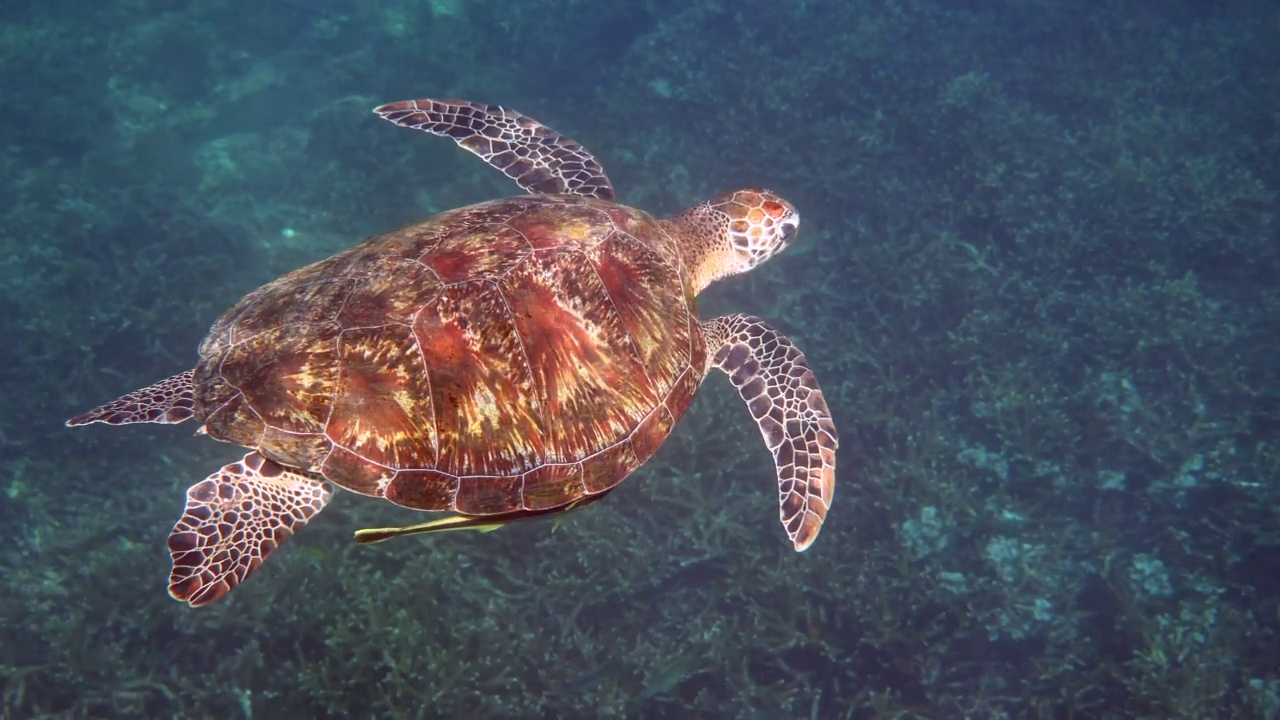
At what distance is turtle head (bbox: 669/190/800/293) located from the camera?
14.1 feet

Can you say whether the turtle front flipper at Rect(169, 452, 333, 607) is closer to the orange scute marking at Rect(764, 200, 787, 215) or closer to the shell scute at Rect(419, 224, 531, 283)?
the shell scute at Rect(419, 224, 531, 283)

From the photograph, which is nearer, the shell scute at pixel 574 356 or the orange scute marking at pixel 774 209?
the shell scute at pixel 574 356

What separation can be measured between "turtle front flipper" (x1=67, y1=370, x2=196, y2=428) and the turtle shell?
0.18m

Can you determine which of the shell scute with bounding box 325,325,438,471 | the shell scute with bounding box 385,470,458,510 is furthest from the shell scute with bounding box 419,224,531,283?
the shell scute with bounding box 385,470,458,510

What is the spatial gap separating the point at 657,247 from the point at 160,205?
280 inches

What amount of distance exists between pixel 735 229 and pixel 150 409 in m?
3.50

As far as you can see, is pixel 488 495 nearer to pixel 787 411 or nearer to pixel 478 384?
pixel 478 384

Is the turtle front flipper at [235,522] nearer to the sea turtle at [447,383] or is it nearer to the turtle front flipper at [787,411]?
the sea turtle at [447,383]

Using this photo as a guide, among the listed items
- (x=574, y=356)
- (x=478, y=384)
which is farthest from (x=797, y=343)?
(x=478, y=384)

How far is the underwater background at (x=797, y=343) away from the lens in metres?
4.32

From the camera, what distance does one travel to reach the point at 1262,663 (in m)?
4.55

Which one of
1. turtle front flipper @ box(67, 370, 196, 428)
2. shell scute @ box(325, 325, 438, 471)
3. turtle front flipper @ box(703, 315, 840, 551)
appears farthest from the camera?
turtle front flipper @ box(703, 315, 840, 551)

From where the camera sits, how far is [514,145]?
476 centimetres

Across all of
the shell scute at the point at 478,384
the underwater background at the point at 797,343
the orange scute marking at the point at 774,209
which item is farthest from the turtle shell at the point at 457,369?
the underwater background at the point at 797,343
